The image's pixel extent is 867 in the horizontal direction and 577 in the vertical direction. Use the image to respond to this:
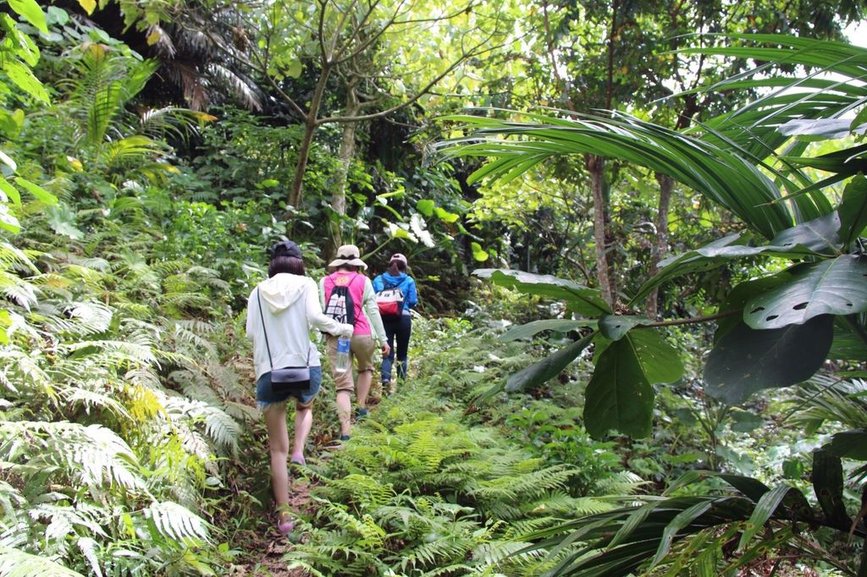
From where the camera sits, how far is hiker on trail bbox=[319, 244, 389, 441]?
18.5 ft

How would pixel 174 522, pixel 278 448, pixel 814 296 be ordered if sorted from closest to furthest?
pixel 814 296, pixel 174 522, pixel 278 448

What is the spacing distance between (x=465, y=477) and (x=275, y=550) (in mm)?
1276

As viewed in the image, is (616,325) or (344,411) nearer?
(616,325)

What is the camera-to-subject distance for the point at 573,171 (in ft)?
24.3

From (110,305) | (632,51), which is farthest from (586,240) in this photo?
(110,305)

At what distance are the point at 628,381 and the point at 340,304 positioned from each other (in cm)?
475

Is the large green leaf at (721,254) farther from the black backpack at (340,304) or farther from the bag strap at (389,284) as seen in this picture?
the bag strap at (389,284)

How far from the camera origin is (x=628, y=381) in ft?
3.63

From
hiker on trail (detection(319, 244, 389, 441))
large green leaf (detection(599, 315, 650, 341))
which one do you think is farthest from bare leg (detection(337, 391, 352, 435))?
large green leaf (detection(599, 315, 650, 341))

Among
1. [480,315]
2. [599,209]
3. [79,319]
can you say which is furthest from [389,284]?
[480,315]

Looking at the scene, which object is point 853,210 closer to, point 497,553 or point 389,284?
point 497,553

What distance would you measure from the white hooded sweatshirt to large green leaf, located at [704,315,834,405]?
11.8ft

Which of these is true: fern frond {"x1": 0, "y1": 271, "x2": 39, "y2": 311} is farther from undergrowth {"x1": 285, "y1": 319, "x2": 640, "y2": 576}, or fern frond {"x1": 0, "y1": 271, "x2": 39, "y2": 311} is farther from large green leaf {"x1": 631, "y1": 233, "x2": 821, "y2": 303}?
large green leaf {"x1": 631, "y1": 233, "x2": 821, "y2": 303}

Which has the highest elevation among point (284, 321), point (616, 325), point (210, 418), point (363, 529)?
point (284, 321)
